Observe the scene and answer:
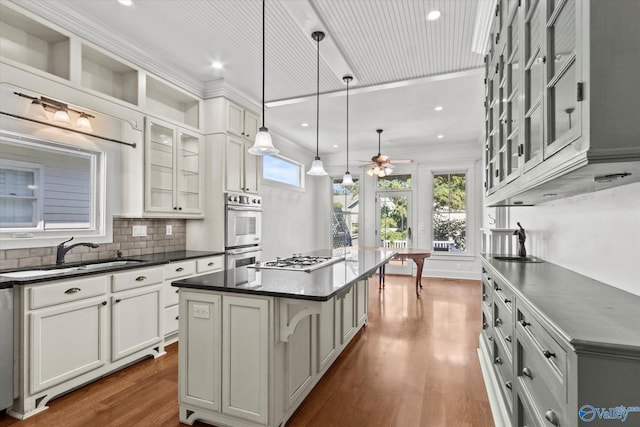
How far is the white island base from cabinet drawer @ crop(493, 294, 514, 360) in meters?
0.91

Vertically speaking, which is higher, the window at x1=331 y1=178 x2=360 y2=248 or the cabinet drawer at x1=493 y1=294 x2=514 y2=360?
the window at x1=331 y1=178 x2=360 y2=248

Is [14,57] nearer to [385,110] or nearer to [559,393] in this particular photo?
[559,393]

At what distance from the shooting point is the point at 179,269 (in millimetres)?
3340

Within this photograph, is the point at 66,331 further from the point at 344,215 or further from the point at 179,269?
the point at 344,215

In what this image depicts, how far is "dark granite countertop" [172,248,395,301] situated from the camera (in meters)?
1.80

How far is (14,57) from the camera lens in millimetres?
2535

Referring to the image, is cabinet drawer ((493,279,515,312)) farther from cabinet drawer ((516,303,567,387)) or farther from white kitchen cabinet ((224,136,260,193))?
white kitchen cabinet ((224,136,260,193))

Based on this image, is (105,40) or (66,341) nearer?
(66,341)

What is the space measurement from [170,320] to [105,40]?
2.69 metres

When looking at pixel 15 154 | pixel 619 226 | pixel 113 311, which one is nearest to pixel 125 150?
pixel 15 154

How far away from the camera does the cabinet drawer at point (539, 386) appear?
1024 mm

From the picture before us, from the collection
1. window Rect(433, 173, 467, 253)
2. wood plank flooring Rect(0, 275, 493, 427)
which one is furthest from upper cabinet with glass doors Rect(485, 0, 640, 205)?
window Rect(433, 173, 467, 253)

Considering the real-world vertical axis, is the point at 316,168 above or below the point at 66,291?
above

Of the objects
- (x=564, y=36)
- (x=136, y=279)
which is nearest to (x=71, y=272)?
(x=136, y=279)
